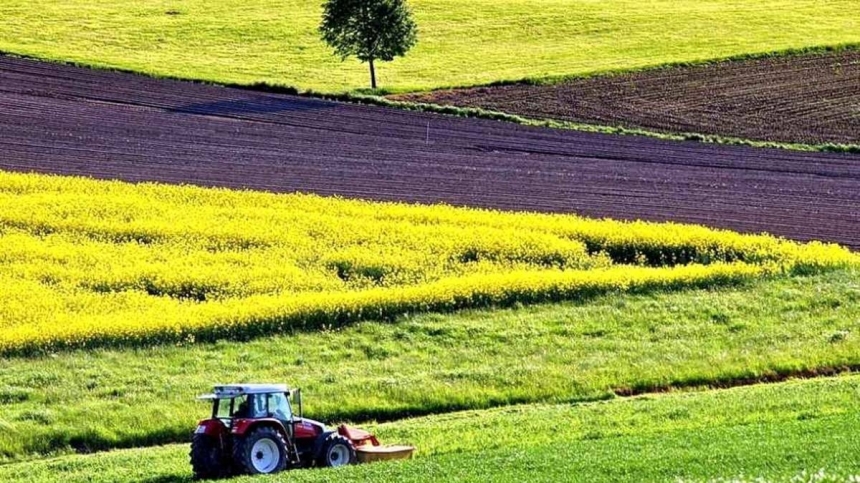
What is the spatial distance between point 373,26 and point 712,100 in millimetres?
13778

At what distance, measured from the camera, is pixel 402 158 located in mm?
48562

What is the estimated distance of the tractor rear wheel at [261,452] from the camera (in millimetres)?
19984

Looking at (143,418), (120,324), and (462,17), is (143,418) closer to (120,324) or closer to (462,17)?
(120,324)

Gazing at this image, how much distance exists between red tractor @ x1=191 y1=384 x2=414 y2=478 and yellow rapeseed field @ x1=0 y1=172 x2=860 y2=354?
8.43 m

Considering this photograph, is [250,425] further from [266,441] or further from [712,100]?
[712,100]

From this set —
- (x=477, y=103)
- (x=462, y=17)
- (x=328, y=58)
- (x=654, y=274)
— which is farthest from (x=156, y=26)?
(x=654, y=274)

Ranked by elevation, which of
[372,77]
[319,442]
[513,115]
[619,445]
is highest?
[372,77]

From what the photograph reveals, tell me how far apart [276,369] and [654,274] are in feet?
32.8

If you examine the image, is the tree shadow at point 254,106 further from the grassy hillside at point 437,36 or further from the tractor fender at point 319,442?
the tractor fender at point 319,442

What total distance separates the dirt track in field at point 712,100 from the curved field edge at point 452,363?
23.5 metres

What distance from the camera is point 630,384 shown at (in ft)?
89.4

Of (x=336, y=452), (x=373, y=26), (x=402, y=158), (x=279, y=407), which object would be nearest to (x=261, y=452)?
(x=279, y=407)

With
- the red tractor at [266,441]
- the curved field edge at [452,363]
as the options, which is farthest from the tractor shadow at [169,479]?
the curved field edge at [452,363]

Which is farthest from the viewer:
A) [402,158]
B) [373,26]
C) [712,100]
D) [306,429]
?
[373,26]
